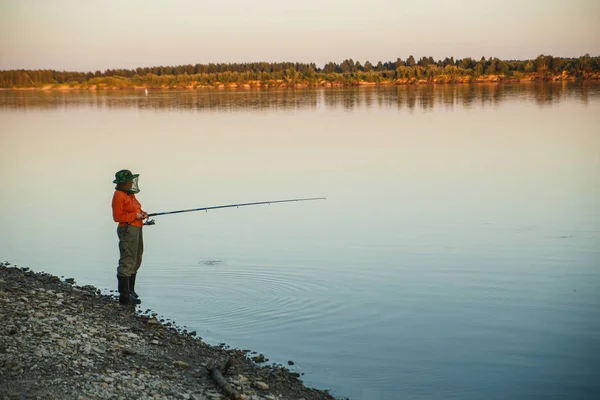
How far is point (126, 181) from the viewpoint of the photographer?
8.84m

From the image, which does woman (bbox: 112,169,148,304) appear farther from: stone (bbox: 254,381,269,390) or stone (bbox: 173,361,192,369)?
stone (bbox: 254,381,269,390)

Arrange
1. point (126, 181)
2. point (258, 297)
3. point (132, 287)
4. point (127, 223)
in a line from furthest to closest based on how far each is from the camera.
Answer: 1. point (258, 297)
2. point (132, 287)
3. point (127, 223)
4. point (126, 181)

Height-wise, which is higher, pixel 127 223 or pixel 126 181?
pixel 126 181

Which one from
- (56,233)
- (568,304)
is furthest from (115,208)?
(56,233)

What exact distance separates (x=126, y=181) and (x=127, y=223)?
513 millimetres

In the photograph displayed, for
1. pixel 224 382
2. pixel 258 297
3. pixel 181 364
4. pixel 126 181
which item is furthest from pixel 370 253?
pixel 224 382

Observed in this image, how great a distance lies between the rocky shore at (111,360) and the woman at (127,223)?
1.37ft

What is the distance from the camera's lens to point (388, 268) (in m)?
11.5

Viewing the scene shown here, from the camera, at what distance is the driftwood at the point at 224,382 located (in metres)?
6.38

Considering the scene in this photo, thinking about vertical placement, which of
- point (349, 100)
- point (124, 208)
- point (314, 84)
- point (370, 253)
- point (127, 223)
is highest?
point (314, 84)

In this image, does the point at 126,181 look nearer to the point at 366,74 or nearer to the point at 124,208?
the point at 124,208

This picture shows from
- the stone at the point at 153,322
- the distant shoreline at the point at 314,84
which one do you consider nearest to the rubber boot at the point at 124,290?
the stone at the point at 153,322

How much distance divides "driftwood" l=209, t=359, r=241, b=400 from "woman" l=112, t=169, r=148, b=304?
255 centimetres

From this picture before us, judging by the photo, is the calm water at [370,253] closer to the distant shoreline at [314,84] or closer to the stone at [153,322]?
the stone at [153,322]
